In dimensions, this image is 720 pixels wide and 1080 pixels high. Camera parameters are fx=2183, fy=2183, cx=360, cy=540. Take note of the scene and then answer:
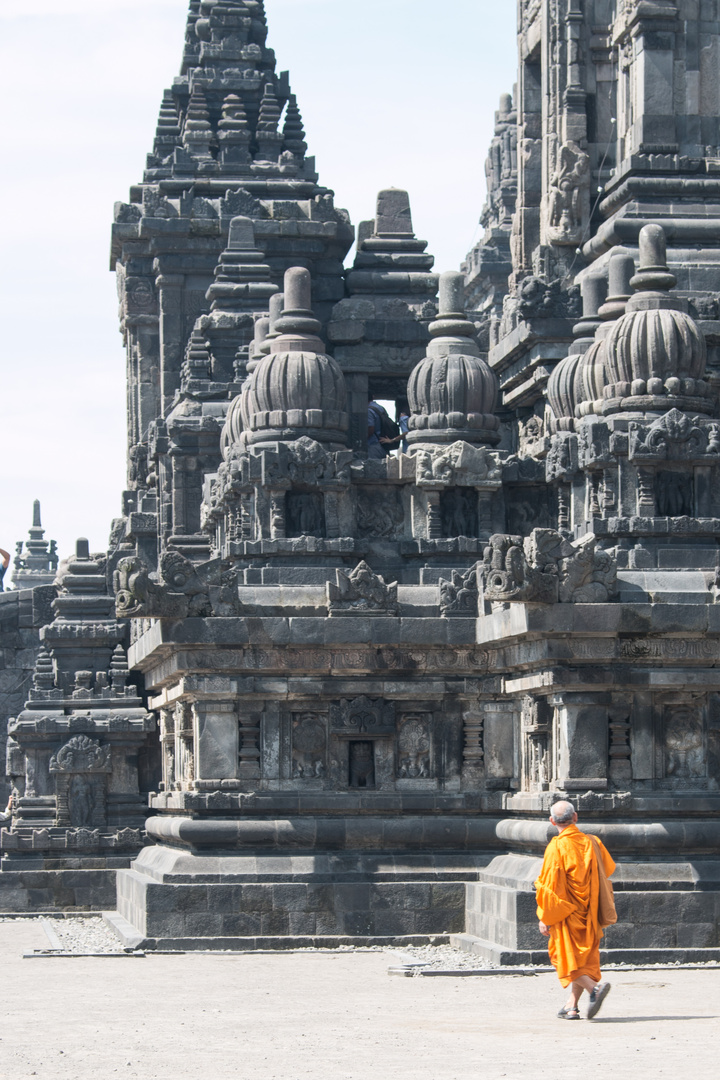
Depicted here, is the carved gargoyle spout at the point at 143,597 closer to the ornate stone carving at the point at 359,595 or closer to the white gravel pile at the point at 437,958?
the ornate stone carving at the point at 359,595

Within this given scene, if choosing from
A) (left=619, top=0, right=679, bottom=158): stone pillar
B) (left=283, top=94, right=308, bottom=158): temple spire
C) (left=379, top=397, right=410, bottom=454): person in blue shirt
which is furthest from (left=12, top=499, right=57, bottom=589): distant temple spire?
(left=619, top=0, right=679, bottom=158): stone pillar

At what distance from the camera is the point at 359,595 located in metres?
29.4

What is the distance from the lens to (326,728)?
29.8m

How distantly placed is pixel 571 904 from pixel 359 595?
8.44 metres

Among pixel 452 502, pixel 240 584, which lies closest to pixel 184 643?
pixel 240 584

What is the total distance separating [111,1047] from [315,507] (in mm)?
12747

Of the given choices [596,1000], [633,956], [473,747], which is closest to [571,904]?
[596,1000]

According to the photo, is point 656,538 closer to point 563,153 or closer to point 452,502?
point 452,502

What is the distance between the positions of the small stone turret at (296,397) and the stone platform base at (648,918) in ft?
25.2

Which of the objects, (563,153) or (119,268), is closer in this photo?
(563,153)

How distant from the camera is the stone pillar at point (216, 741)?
29.5 meters

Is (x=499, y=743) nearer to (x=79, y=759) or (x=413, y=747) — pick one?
(x=413, y=747)

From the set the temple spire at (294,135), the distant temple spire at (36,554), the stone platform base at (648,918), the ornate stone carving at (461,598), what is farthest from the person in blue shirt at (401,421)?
the distant temple spire at (36,554)

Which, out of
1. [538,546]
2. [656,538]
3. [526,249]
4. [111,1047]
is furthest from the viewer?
[526,249]
